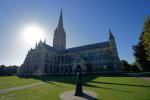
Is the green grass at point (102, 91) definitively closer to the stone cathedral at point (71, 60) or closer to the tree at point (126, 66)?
the stone cathedral at point (71, 60)

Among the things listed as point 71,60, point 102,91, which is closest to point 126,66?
point 71,60

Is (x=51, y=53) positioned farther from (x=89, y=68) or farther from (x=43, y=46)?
(x=89, y=68)

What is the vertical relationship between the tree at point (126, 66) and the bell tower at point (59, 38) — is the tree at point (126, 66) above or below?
below

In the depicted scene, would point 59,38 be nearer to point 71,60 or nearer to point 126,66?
point 71,60

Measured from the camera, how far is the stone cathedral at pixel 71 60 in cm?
5050

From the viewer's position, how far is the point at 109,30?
178 feet

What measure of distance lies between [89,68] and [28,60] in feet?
110

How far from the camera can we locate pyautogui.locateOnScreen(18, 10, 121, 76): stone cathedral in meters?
50.5

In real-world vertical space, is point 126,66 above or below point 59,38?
below

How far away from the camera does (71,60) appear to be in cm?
6062

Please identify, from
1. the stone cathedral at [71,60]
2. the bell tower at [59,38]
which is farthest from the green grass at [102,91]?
the bell tower at [59,38]

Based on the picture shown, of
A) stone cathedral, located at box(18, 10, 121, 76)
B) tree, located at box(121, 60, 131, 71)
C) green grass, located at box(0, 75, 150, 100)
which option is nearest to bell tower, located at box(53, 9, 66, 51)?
stone cathedral, located at box(18, 10, 121, 76)

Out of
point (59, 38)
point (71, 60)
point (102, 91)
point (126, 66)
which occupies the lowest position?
point (102, 91)

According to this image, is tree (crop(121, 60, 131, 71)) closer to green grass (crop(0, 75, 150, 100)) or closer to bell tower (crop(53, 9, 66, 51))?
bell tower (crop(53, 9, 66, 51))
